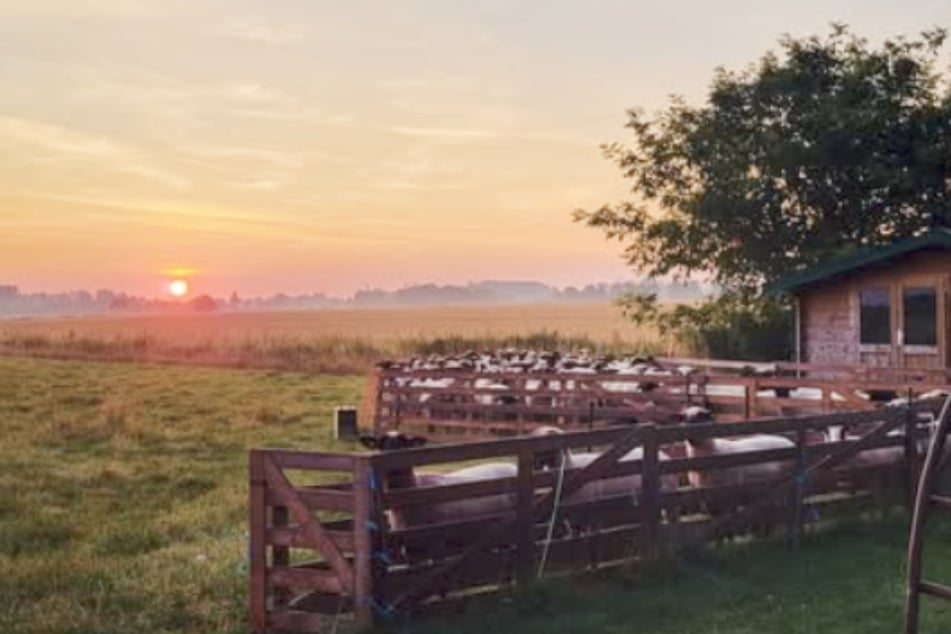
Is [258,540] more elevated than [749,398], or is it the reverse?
[749,398]

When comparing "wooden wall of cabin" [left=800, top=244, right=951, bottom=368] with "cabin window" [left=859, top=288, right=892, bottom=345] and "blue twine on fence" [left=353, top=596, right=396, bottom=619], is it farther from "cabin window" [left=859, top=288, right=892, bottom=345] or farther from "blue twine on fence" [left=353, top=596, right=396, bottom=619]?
"blue twine on fence" [left=353, top=596, right=396, bottom=619]

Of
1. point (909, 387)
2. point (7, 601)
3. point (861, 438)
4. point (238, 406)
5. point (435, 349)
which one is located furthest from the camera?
point (435, 349)

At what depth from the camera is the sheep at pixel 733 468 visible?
32.2ft

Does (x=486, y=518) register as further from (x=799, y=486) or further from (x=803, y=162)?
(x=803, y=162)

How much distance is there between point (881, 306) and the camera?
2128 centimetres

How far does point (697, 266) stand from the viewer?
33031 mm

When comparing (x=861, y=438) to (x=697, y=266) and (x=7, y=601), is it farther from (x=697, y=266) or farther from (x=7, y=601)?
(x=697, y=266)

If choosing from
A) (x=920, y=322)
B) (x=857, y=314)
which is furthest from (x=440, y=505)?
(x=857, y=314)

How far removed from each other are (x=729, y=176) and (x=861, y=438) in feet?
71.9

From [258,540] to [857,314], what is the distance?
16.9 metres

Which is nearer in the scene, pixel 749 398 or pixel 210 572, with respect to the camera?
pixel 210 572

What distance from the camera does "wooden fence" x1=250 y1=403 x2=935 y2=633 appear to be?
7.36m

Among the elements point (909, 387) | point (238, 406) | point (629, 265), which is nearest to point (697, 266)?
point (629, 265)

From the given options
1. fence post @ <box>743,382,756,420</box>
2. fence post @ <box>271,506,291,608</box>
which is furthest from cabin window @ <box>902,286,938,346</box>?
fence post @ <box>271,506,291,608</box>
